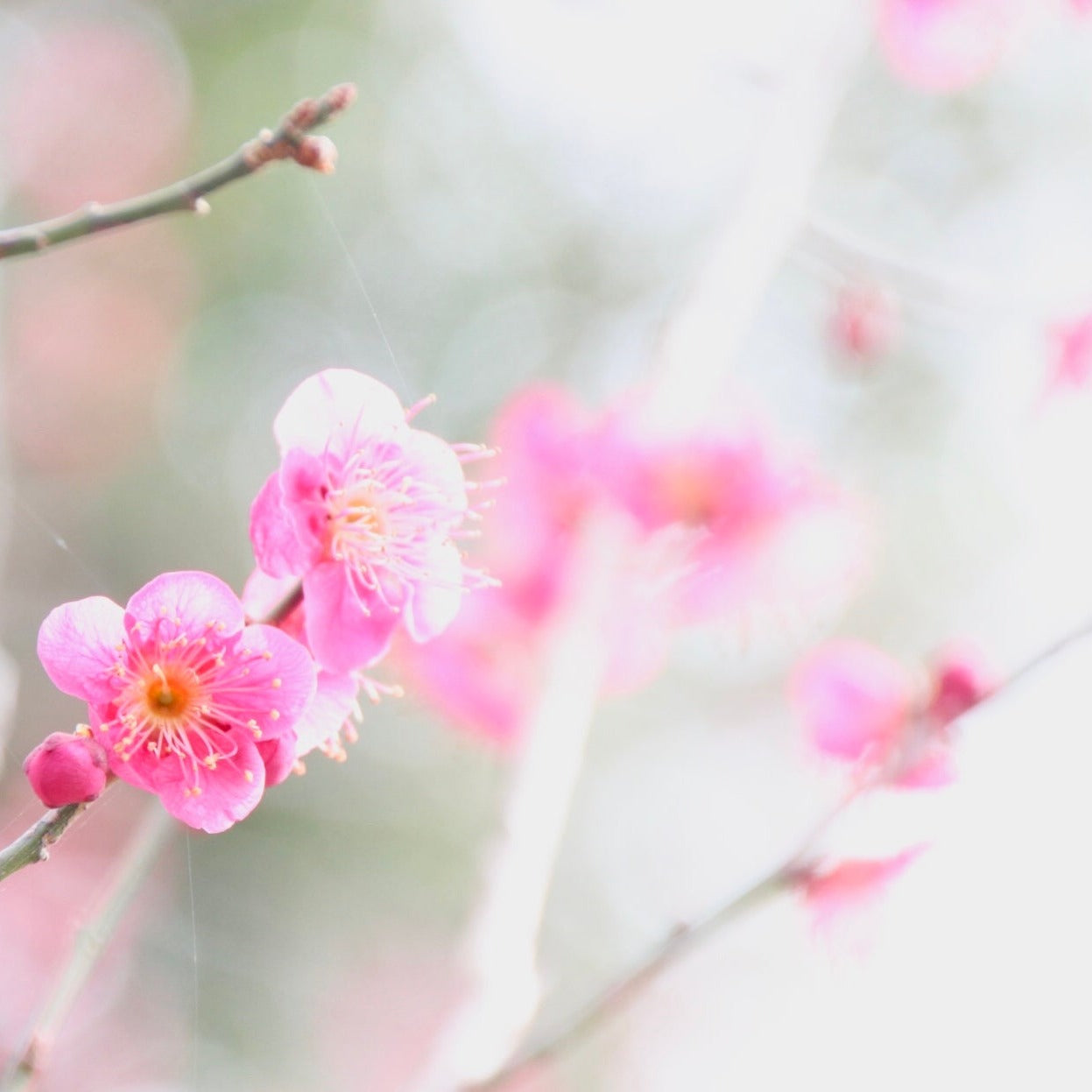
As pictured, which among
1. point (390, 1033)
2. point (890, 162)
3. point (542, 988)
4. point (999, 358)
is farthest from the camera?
point (890, 162)

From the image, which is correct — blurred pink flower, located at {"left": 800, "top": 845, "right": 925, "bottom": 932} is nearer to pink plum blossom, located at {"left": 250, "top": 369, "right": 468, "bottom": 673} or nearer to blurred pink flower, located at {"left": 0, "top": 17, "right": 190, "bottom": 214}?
pink plum blossom, located at {"left": 250, "top": 369, "right": 468, "bottom": 673}

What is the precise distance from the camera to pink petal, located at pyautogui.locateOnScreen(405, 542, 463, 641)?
48 centimetres

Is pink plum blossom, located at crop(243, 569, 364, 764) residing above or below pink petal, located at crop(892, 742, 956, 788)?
above

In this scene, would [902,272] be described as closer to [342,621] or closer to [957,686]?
[957,686]

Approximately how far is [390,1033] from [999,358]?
161 centimetres

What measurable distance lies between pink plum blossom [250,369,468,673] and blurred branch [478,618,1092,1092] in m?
0.17

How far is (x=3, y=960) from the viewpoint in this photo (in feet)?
3.16

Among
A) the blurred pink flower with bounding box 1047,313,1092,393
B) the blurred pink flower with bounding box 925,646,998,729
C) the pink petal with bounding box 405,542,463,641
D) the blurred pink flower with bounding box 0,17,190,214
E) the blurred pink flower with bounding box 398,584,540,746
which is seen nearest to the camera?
the pink petal with bounding box 405,542,463,641

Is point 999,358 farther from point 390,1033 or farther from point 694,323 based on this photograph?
point 390,1033

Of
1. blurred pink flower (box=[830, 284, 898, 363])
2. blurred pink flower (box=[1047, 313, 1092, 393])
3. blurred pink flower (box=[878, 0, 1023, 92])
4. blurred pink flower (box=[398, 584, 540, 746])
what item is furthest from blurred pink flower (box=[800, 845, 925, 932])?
blurred pink flower (box=[878, 0, 1023, 92])

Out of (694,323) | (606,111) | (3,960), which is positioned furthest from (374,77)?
(3,960)

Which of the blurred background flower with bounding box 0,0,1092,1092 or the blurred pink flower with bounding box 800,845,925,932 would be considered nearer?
the blurred pink flower with bounding box 800,845,925,932

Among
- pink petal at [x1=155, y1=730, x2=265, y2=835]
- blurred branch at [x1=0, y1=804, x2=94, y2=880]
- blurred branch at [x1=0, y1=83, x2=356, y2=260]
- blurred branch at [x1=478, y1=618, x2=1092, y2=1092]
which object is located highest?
blurred branch at [x1=0, y1=83, x2=356, y2=260]

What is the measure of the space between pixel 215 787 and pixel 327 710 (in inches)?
2.0
